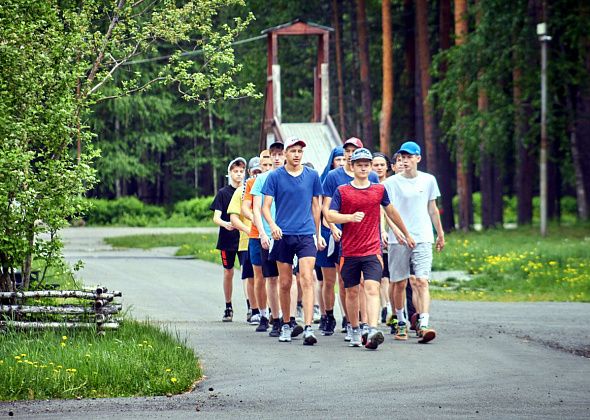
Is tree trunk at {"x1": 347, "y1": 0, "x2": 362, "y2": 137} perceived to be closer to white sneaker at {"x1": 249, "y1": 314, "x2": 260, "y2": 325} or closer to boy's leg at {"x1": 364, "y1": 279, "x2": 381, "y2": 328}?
white sneaker at {"x1": 249, "y1": 314, "x2": 260, "y2": 325}

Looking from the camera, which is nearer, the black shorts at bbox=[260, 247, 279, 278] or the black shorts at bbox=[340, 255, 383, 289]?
the black shorts at bbox=[340, 255, 383, 289]

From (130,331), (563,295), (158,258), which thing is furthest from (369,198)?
(158,258)

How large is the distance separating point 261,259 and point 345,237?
1800 mm

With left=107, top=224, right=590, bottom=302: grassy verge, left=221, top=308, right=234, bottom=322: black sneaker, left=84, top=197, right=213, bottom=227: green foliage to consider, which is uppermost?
left=221, top=308, right=234, bottom=322: black sneaker

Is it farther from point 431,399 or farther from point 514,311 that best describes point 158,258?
point 431,399

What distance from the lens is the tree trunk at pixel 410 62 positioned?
50.5 meters

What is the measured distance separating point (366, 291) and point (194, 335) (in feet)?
7.21

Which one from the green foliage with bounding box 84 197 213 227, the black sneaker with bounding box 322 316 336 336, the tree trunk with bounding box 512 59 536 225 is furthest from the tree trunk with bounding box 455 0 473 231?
the black sneaker with bounding box 322 316 336 336

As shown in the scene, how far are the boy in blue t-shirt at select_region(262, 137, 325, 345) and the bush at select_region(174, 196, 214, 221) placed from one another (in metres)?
49.7

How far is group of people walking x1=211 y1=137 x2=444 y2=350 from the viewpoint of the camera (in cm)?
1298

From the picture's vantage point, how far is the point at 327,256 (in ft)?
47.0

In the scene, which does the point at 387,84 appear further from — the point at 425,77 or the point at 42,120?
the point at 42,120

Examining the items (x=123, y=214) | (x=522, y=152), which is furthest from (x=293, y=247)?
(x=123, y=214)

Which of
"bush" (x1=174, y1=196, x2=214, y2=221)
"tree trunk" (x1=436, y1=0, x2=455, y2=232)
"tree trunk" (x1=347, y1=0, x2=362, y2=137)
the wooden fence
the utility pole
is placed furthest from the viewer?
"bush" (x1=174, y1=196, x2=214, y2=221)
